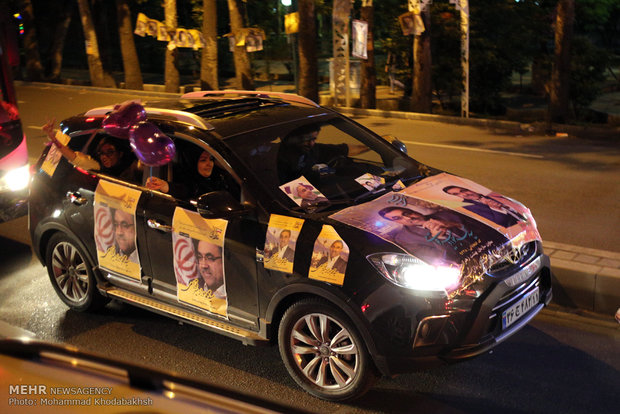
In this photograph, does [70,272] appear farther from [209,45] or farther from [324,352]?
[209,45]

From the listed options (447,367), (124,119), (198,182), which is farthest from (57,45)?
(447,367)

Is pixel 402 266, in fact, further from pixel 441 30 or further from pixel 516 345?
pixel 441 30

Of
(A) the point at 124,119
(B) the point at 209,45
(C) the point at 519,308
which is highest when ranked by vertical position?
(B) the point at 209,45

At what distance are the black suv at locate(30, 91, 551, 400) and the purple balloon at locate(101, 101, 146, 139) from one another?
0.16ft

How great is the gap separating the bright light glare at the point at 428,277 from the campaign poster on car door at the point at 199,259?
1306 mm

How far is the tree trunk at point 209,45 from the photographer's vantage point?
23.5 m

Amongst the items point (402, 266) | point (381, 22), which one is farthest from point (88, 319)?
point (381, 22)

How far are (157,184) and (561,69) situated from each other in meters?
13.1

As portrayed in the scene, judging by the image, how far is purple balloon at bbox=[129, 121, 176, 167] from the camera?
17.9 ft

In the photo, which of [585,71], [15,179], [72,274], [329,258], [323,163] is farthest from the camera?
[585,71]

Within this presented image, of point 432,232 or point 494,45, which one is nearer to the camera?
point 432,232

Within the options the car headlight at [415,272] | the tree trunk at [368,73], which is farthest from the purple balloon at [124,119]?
the tree trunk at [368,73]

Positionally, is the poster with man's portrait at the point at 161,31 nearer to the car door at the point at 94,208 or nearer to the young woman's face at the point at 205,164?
the car door at the point at 94,208

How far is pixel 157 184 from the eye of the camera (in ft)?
18.2
